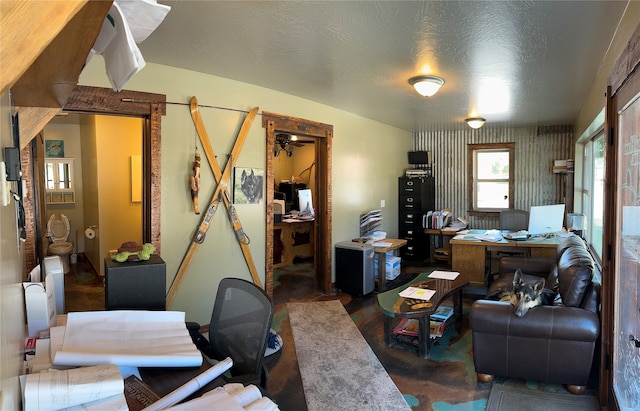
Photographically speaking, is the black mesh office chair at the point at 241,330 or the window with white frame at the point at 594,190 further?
the window with white frame at the point at 594,190

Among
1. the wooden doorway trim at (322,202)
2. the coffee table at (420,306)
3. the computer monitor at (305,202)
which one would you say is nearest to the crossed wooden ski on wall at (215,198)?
the wooden doorway trim at (322,202)

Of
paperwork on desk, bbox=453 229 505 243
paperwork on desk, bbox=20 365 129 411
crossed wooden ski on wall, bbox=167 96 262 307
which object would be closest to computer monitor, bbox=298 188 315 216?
paperwork on desk, bbox=453 229 505 243

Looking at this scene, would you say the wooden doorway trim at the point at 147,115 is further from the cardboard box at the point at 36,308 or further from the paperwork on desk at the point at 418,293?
the paperwork on desk at the point at 418,293

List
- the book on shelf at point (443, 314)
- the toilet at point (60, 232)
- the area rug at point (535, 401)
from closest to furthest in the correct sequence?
the area rug at point (535, 401) < the book on shelf at point (443, 314) < the toilet at point (60, 232)

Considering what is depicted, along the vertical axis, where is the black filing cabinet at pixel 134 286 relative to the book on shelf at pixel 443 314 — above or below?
above

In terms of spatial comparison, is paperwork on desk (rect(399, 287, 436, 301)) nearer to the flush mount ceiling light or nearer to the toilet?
the flush mount ceiling light

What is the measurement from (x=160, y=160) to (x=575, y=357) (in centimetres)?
334

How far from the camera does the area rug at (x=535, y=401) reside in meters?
2.53

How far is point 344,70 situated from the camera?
341cm

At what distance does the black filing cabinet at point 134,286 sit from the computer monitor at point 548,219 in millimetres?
4515

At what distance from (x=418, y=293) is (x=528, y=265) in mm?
1678

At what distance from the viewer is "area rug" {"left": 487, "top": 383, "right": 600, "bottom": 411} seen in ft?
8.29

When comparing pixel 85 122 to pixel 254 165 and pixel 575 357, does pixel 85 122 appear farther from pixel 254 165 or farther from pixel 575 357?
pixel 575 357

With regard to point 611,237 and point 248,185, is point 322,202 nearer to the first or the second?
point 248,185
